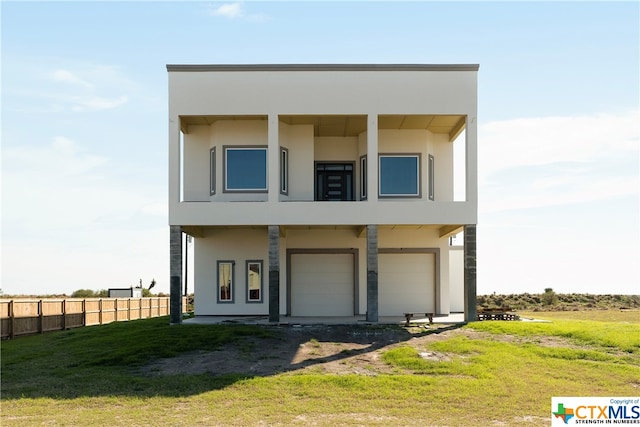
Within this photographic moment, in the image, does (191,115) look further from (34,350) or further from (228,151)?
(34,350)

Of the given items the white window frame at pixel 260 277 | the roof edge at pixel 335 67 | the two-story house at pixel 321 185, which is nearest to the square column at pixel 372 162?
the two-story house at pixel 321 185

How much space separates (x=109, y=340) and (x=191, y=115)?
26.3 ft

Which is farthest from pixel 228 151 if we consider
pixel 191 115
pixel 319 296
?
pixel 319 296

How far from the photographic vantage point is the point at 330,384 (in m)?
15.3

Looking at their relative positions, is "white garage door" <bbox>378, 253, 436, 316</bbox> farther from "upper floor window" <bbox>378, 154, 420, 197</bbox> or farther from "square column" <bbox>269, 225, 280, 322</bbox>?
"square column" <bbox>269, 225, 280, 322</bbox>

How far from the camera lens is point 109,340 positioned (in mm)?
21109

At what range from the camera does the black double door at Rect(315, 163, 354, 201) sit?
26.8 meters

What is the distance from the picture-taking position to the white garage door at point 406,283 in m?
26.7

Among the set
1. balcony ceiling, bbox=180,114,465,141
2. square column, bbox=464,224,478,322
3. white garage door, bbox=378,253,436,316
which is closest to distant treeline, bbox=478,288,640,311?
white garage door, bbox=378,253,436,316

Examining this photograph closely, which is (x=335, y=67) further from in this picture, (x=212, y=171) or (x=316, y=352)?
(x=316, y=352)

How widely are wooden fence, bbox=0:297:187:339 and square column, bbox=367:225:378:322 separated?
44.9 feet

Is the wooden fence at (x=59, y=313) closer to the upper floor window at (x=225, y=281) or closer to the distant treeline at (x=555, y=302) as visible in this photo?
the upper floor window at (x=225, y=281)

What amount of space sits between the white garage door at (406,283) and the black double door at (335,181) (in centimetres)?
289

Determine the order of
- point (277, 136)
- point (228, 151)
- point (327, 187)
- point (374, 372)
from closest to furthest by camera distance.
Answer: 1. point (374, 372)
2. point (277, 136)
3. point (228, 151)
4. point (327, 187)
